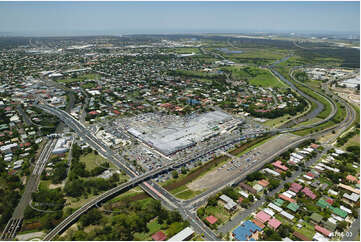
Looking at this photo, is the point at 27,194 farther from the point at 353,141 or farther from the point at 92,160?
the point at 353,141

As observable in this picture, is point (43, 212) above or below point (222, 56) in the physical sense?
below

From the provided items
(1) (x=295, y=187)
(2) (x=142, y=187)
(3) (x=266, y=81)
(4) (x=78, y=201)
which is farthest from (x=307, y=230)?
(3) (x=266, y=81)

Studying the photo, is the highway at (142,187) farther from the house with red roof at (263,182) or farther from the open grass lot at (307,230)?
the house with red roof at (263,182)

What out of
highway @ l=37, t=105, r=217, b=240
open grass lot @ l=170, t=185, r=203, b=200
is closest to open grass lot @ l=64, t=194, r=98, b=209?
highway @ l=37, t=105, r=217, b=240

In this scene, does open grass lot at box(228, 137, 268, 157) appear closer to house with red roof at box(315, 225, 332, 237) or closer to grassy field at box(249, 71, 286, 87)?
house with red roof at box(315, 225, 332, 237)

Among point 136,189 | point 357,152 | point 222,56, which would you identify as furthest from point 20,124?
point 222,56

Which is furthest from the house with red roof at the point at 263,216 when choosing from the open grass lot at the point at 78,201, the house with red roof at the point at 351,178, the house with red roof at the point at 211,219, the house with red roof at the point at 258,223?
the open grass lot at the point at 78,201

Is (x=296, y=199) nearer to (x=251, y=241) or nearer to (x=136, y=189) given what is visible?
(x=251, y=241)

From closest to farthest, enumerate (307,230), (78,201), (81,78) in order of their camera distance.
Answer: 1. (307,230)
2. (78,201)
3. (81,78)
